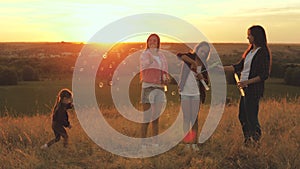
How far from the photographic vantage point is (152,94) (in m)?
5.60

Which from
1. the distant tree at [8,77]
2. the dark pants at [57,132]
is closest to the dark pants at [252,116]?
the dark pants at [57,132]

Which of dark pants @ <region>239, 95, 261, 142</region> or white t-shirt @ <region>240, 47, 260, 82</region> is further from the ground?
white t-shirt @ <region>240, 47, 260, 82</region>

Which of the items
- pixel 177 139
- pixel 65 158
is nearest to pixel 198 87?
pixel 177 139

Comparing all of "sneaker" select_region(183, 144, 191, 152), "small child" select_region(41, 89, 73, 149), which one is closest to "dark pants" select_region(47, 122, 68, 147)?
"small child" select_region(41, 89, 73, 149)

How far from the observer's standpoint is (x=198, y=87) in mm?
5578

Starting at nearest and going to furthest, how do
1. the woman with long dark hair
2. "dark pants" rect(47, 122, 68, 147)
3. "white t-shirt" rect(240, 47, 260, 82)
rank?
the woman with long dark hair → "white t-shirt" rect(240, 47, 260, 82) → "dark pants" rect(47, 122, 68, 147)

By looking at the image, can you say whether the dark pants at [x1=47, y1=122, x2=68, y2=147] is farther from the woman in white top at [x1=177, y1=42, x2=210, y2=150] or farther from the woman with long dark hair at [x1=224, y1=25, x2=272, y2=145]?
the woman with long dark hair at [x1=224, y1=25, x2=272, y2=145]

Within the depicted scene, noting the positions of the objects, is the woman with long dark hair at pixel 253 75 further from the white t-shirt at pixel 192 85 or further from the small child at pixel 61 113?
the small child at pixel 61 113

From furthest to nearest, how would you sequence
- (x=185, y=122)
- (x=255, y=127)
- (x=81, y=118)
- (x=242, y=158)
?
(x=81, y=118), (x=185, y=122), (x=255, y=127), (x=242, y=158)

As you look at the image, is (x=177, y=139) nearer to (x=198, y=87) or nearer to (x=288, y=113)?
(x=198, y=87)

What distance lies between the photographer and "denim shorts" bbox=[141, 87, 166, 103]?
220 inches

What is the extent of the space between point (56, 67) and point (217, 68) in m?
56.2

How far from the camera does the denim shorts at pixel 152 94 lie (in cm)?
559

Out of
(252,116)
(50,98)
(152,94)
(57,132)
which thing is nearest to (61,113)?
(57,132)
